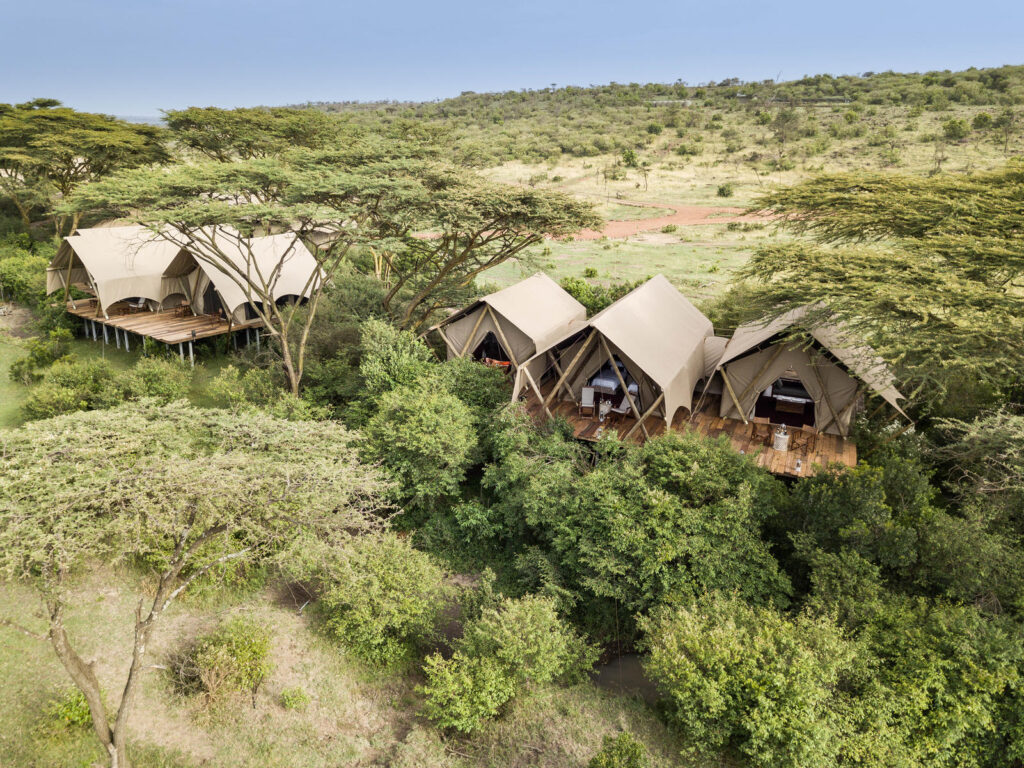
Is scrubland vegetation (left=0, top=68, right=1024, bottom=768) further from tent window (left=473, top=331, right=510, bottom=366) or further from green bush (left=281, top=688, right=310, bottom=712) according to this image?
tent window (left=473, top=331, right=510, bottom=366)

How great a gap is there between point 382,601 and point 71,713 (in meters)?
5.08

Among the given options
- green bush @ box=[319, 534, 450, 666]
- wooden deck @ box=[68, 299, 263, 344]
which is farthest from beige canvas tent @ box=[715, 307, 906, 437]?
wooden deck @ box=[68, 299, 263, 344]

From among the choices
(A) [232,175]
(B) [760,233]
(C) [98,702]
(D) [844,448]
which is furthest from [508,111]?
(C) [98,702]

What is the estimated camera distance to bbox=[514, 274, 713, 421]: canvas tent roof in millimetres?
15938

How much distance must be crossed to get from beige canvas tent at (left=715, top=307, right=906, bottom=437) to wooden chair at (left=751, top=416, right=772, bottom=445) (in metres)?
0.21

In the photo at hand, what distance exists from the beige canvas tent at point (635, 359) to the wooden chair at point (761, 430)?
1890mm

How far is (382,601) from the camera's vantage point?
11.4 metres

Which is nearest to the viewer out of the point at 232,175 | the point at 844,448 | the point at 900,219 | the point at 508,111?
the point at 900,219

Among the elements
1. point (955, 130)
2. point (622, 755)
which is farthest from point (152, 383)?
point (955, 130)

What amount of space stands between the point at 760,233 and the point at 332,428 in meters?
36.3

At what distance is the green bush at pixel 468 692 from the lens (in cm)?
971

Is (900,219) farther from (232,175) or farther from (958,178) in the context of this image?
(232,175)

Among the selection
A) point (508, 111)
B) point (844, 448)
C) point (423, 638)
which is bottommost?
point (423, 638)

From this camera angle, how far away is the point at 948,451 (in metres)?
14.3
